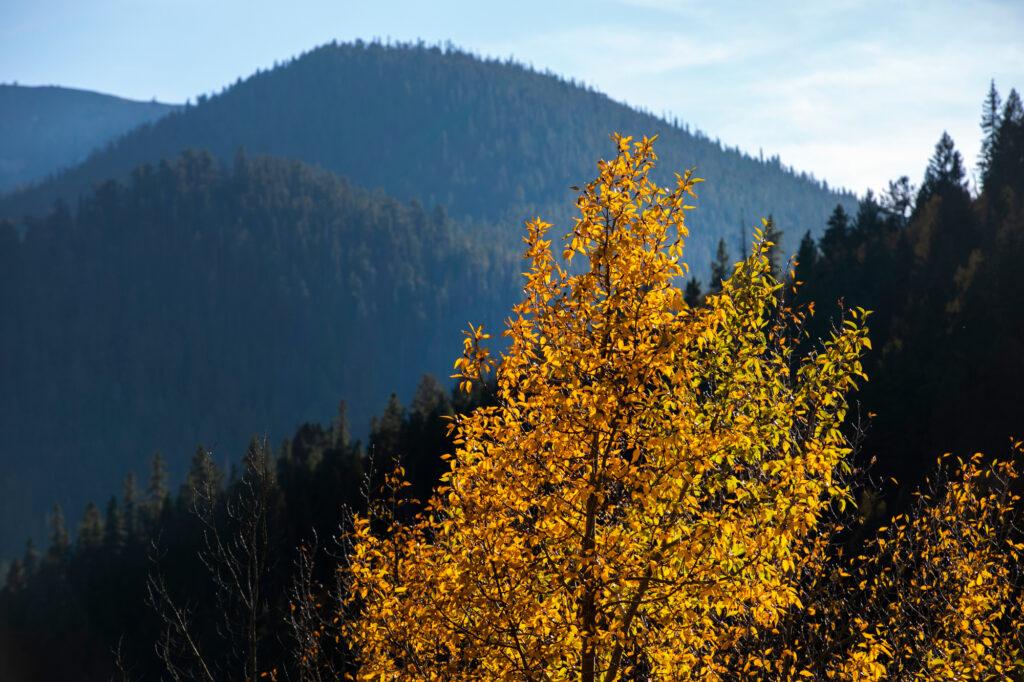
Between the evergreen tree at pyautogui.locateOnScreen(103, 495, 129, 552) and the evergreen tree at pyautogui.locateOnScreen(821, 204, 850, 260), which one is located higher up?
the evergreen tree at pyautogui.locateOnScreen(821, 204, 850, 260)

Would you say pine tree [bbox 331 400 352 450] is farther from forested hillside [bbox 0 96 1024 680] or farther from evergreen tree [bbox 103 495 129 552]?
evergreen tree [bbox 103 495 129 552]

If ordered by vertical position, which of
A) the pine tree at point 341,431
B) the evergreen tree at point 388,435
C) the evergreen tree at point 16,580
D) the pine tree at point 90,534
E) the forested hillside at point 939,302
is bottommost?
the evergreen tree at point 16,580

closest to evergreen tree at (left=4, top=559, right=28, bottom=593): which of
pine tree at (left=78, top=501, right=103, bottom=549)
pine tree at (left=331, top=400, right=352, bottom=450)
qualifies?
pine tree at (left=78, top=501, right=103, bottom=549)

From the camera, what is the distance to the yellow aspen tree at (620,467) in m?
9.14

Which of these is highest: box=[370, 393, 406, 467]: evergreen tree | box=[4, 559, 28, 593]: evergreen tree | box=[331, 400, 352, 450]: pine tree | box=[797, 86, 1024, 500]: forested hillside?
box=[797, 86, 1024, 500]: forested hillside

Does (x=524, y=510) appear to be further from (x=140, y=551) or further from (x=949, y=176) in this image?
(x=140, y=551)

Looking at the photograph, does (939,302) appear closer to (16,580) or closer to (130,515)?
(130,515)

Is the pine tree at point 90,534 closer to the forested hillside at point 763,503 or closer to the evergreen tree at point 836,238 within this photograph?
the forested hillside at point 763,503

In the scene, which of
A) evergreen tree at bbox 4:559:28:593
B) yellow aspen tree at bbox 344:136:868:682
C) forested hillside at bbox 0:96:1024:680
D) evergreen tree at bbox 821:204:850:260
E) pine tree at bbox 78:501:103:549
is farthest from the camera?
evergreen tree at bbox 4:559:28:593

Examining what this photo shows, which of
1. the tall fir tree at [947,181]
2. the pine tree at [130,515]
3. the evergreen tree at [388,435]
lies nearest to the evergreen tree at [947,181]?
the tall fir tree at [947,181]

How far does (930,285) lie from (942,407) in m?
19.7

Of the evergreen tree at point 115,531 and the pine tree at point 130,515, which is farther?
the pine tree at point 130,515

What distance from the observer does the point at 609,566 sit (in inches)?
355

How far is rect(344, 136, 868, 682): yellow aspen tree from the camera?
914cm
